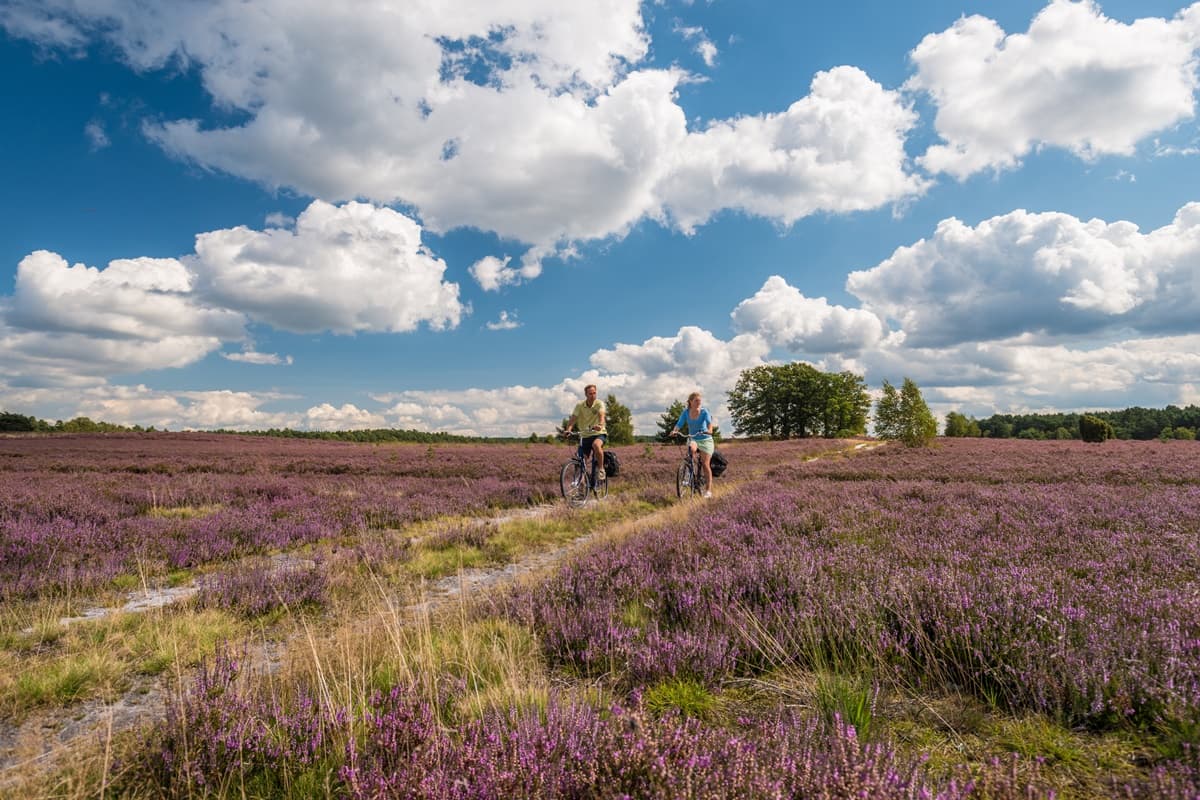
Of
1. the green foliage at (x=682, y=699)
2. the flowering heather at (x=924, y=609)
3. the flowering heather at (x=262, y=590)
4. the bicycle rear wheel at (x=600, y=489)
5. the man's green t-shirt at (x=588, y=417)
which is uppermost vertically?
the man's green t-shirt at (x=588, y=417)

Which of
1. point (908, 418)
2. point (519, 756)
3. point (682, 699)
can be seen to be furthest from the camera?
point (908, 418)

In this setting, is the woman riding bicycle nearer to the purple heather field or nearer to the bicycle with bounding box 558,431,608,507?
the bicycle with bounding box 558,431,608,507

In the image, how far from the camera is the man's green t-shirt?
11844mm

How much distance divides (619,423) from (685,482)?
6971cm

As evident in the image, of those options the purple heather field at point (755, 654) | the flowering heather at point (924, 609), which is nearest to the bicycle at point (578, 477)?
the purple heather field at point (755, 654)

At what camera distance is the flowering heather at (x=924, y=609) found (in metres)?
2.52

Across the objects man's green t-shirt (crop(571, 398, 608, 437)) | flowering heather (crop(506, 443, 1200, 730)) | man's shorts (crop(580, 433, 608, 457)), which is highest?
man's green t-shirt (crop(571, 398, 608, 437))

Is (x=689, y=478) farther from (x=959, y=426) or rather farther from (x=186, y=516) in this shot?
(x=959, y=426)

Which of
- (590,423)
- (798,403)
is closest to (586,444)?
(590,423)

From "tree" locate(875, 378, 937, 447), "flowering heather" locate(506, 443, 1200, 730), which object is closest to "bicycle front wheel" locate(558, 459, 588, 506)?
"flowering heather" locate(506, 443, 1200, 730)

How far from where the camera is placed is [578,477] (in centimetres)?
1242

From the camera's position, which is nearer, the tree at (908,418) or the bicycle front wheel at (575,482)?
the bicycle front wheel at (575,482)

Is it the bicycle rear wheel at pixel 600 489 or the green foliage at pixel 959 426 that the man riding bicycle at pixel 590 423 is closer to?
the bicycle rear wheel at pixel 600 489

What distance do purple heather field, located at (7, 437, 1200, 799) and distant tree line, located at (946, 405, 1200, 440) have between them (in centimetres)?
7517
